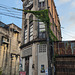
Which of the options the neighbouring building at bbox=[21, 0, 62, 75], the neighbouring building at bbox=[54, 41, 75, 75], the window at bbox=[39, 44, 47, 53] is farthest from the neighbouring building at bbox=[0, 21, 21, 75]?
the neighbouring building at bbox=[54, 41, 75, 75]

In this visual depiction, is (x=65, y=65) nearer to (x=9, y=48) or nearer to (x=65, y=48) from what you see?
(x=65, y=48)

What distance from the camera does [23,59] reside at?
2677cm

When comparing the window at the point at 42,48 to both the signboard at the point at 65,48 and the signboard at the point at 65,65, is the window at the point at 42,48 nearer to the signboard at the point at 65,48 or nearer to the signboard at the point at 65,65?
the signboard at the point at 65,48

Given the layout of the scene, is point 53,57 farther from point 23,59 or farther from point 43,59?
point 23,59

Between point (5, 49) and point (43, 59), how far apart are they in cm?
2049

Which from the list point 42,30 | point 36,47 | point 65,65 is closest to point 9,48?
point 36,47

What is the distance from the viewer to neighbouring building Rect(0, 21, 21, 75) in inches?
1426

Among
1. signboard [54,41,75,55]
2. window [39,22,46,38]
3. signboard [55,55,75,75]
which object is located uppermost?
window [39,22,46,38]

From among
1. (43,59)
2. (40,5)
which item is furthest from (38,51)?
(40,5)

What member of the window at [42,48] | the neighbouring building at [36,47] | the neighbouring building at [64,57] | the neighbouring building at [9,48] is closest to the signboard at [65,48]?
the neighbouring building at [64,57]

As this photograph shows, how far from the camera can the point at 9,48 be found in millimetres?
39156

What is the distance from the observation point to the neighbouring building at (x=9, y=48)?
1426 inches

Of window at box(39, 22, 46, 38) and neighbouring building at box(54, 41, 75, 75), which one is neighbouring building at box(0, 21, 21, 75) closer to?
window at box(39, 22, 46, 38)

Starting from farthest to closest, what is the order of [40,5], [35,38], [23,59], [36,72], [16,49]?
[16,49]
[23,59]
[40,5]
[35,38]
[36,72]
